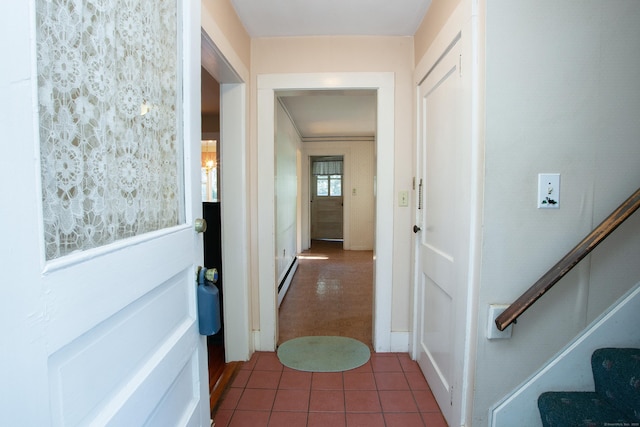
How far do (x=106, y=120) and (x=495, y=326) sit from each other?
57.1 inches

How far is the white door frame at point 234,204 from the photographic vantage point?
6.95ft

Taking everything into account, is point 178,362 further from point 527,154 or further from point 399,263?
point 399,263

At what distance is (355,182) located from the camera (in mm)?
6461

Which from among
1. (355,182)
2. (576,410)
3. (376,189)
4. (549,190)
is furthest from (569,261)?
(355,182)

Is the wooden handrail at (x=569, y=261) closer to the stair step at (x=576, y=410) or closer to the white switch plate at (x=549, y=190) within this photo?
the white switch plate at (x=549, y=190)

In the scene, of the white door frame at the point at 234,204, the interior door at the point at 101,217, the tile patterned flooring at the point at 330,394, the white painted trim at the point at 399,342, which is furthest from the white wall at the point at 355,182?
the interior door at the point at 101,217

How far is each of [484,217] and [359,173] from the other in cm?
524

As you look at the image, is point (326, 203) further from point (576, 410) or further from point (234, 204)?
point (576, 410)

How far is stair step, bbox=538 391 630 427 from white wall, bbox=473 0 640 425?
12 centimetres

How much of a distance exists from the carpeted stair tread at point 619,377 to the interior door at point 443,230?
19.1 inches

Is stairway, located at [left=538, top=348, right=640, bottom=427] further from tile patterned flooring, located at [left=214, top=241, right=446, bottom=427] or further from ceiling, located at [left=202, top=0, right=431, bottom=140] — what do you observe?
ceiling, located at [left=202, top=0, right=431, bottom=140]

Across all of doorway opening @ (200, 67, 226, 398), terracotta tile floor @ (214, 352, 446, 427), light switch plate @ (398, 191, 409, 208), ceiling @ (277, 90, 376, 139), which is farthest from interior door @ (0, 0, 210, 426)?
ceiling @ (277, 90, 376, 139)

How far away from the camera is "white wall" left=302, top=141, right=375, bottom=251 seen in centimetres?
639

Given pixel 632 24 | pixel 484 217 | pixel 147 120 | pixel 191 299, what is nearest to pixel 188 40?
pixel 147 120
